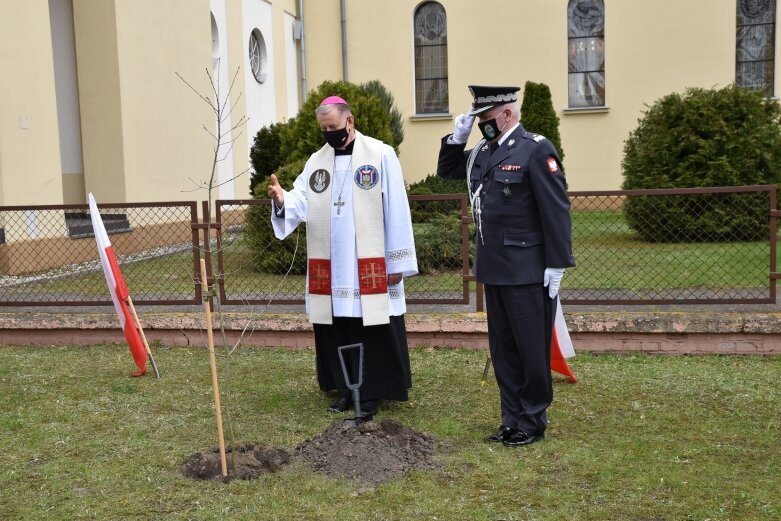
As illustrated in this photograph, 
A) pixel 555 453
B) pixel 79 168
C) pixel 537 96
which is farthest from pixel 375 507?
pixel 537 96

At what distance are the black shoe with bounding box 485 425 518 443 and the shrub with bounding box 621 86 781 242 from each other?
595cm

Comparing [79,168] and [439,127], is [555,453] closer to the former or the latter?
[79,168]

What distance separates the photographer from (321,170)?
504 centimetres

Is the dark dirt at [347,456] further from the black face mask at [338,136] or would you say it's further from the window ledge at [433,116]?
the window ledge at [433,116]

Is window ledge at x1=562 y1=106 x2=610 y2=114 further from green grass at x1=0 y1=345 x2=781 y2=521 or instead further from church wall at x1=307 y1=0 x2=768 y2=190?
green grass at x1=0 y1=345 x2=781 y2=521

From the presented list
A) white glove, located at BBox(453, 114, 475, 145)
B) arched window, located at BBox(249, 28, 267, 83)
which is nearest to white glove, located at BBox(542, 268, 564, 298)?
white glove, located at BBox(453, 114, 475, 145)

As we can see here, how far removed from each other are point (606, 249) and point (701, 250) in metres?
1.01

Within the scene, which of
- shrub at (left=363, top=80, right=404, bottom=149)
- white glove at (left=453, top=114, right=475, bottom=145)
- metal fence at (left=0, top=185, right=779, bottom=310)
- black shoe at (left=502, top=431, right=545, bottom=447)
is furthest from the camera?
shrub at (left=363, top=80, right=404, bottom=149)

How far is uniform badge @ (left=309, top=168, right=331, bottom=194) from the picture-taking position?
5.02 metres

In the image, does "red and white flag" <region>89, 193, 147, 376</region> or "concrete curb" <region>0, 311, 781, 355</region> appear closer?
"red and white flag" <region>89, 193, 147, 376</region>

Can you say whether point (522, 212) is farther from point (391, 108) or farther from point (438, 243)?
point (391, 108)

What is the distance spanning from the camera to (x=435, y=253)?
871 centimetres

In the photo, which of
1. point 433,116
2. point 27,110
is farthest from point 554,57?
point 27,110

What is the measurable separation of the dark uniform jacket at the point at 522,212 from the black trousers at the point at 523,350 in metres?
0.12
